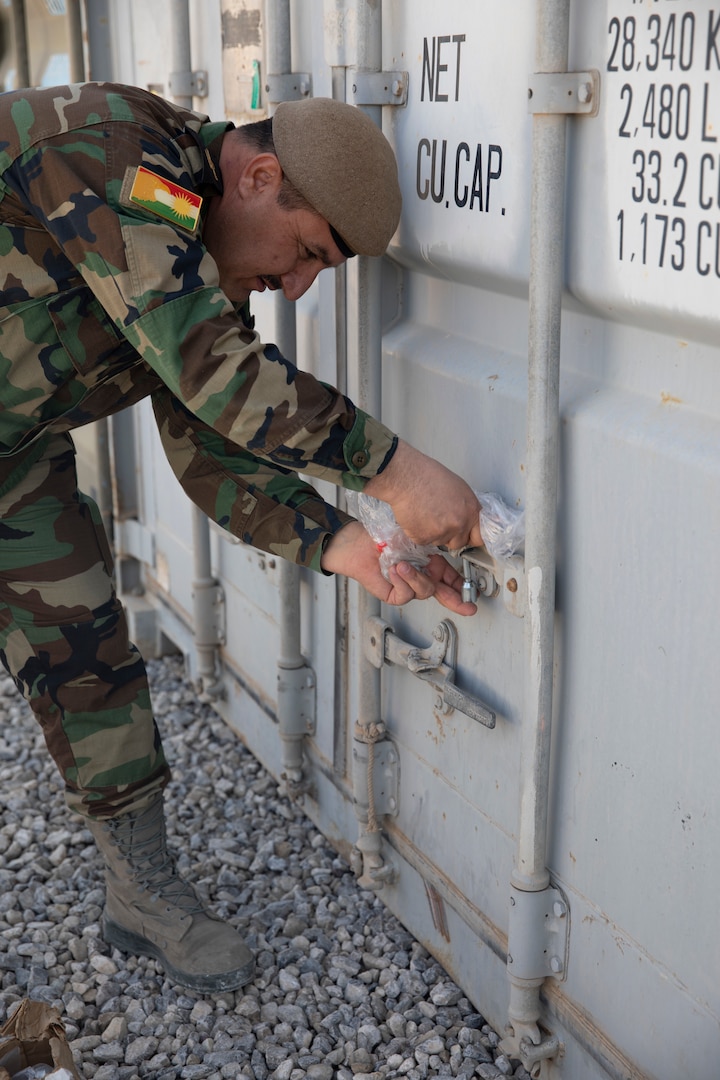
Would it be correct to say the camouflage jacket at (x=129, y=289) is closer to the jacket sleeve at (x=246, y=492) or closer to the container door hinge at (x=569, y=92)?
the jacket sleeve at (x=246, y=492)

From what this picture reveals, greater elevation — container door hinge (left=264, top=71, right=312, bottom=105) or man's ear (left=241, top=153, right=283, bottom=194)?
container door hinge (left=264, top=71, right=312, bottom=105)

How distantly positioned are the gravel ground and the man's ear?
1.59 m

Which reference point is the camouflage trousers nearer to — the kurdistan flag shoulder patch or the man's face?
the man's face

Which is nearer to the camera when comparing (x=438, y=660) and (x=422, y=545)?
(x=422, y=545)

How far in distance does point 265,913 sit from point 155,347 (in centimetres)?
149

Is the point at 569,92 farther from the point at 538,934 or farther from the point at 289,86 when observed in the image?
the point at 538,934

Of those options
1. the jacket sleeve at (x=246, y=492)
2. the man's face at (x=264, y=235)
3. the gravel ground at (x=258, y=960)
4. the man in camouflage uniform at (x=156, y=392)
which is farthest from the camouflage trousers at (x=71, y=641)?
the man's face at (x=264, y=235)

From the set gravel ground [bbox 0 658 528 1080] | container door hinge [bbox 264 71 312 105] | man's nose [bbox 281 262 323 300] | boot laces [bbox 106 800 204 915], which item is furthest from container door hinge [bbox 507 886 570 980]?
container door hinge [bbox 264 71 312 105]

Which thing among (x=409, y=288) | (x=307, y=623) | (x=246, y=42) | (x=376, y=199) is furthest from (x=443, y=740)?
(x=246, y=42)

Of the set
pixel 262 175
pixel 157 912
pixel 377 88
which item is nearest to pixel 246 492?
pixel 262 175

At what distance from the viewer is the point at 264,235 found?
203 centimetres

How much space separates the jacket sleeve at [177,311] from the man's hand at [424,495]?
0.04 meters

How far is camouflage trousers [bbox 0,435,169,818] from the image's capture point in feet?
7.96

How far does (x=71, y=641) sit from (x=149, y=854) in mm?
523
